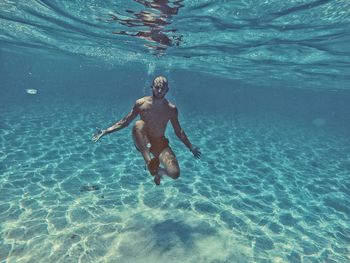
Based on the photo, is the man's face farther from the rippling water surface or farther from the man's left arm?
the rippling water surface

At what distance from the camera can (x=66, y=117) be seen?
23.2m

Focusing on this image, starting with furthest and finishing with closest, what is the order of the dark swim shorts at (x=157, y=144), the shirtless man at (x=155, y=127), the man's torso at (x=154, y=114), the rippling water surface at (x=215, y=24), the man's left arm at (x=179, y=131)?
the rippling water surface at (x=215, y=24), the man's left arm at (x=179, y=131), the dark swim shorts at (x=157, y=144), the man's torso at (x=154, y=114), the shirtless man at (x=155, y=127)

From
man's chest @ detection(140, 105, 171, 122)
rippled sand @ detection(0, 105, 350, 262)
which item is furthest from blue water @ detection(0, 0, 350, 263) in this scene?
man's chest @ detection(140, 105, 171, 122)

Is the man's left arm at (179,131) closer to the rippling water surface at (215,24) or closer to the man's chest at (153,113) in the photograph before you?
the man's chest at (153,113)

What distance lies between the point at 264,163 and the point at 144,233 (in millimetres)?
9985

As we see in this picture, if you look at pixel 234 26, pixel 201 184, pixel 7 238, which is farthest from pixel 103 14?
pixel 7 238

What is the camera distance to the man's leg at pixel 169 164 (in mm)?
5879

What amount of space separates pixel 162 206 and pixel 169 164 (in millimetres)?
3889

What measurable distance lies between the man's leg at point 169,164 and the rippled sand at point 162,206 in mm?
2512

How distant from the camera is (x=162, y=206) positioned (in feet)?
31.0

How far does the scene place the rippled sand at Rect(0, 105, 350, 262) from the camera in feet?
23.7

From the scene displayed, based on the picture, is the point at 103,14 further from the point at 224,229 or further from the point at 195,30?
the point at 224,229

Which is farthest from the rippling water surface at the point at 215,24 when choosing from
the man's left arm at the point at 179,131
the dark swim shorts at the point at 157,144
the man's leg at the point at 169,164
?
the man's leg at the point at 169,164

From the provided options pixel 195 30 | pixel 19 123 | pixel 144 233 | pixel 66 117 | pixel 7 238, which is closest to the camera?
pixel 7 238
